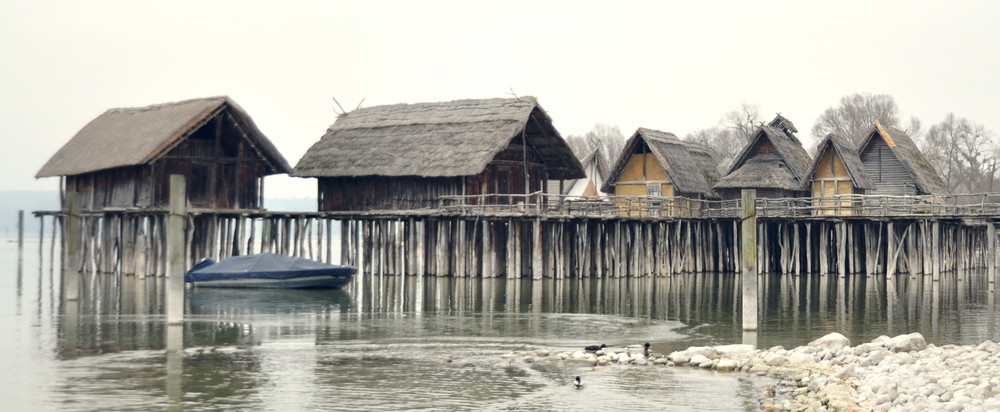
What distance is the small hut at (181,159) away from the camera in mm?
44844

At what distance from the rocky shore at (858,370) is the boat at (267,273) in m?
17.8

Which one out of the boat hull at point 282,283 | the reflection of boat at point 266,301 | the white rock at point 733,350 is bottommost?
the white rock at point 733,350

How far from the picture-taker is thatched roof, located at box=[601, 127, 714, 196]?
54.5 metres

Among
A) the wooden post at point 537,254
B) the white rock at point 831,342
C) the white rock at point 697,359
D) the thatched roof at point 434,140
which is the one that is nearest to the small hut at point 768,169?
the thatched roof at point 434,140

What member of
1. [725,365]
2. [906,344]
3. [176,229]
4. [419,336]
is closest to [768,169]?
[419,336]

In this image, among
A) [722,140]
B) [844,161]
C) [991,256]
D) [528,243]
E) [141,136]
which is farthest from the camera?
[722,140]

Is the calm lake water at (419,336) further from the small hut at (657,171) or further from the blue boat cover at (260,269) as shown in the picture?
the small hut at (657,171)

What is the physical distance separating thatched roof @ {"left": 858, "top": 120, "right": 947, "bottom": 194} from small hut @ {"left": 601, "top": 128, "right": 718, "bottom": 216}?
24.3 ft

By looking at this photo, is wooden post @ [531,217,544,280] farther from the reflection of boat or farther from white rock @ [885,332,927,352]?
white rock @ [885,332,927,352]

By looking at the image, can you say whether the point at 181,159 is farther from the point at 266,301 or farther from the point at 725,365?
the point at 725,365

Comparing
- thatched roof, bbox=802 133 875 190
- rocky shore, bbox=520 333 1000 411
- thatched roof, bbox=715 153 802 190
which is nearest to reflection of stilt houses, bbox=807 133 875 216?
thatched roof, bbox=802 133 875 190

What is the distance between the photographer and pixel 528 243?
1863 inches

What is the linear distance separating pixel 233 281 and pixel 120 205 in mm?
8012

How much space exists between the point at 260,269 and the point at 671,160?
21.0m
